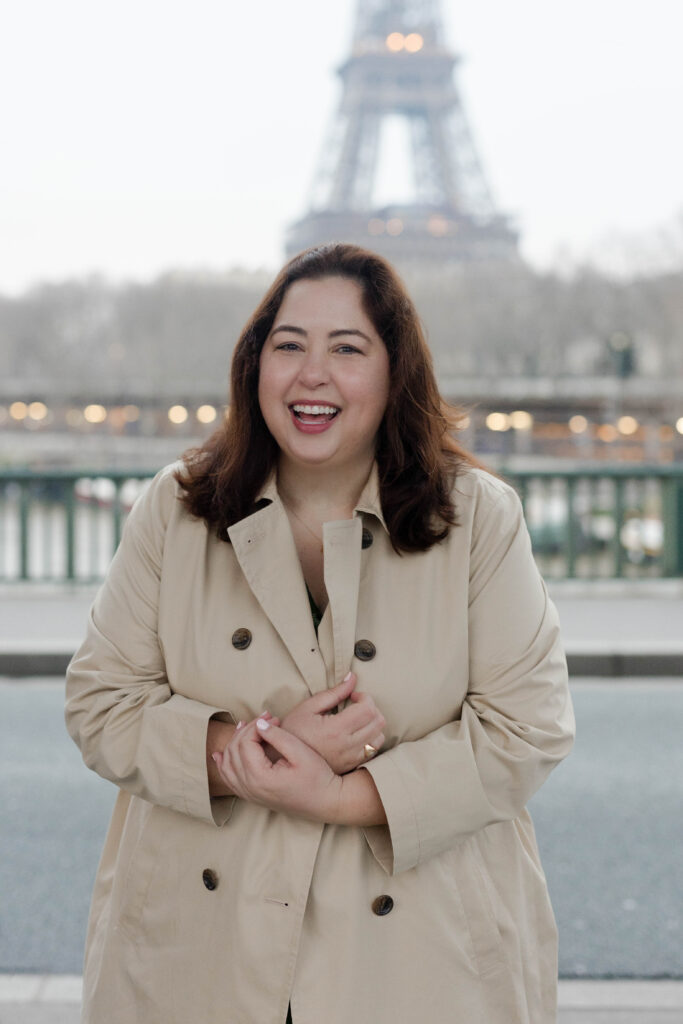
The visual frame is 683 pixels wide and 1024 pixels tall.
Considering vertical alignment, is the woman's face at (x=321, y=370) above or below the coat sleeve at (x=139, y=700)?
above

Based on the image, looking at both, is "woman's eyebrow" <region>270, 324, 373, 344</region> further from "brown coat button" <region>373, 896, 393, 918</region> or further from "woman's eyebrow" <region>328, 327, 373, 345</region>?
"brown coat button" <region>373, 896, 393, 918</region>

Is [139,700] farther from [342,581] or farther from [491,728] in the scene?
[491,728]

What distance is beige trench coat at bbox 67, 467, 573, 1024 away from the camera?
1.55 m

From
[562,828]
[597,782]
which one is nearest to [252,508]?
[562,828]

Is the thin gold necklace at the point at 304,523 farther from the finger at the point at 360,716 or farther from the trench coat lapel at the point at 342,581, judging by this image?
the finger at the point at 360,716

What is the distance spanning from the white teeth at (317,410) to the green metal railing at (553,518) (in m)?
5.99

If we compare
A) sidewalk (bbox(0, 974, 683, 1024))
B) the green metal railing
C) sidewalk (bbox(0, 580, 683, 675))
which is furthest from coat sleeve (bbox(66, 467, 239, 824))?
the green metal railing

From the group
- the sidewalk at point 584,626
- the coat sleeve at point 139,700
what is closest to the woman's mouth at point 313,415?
the coat sleeve at point 139,700

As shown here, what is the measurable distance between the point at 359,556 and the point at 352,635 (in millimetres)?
133

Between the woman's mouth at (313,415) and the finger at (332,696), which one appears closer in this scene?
the finger at (332,696)

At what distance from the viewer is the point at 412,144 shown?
54719mm

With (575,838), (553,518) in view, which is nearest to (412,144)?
(553,518)

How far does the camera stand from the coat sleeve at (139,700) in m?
1.63

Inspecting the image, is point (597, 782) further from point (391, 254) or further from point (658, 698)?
point (391, 254)
